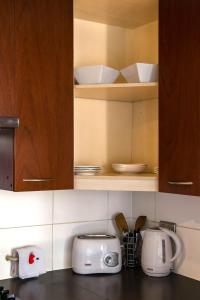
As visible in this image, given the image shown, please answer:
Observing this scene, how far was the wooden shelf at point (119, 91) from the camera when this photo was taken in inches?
69.2

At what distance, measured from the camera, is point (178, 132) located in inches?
61.6

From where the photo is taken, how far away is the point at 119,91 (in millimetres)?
1876

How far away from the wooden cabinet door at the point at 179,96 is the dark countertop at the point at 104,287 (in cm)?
46

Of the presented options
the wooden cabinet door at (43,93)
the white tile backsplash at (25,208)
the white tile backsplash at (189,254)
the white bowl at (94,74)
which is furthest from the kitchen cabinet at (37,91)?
the white tile backsplash at (189,254)

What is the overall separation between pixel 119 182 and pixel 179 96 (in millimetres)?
448

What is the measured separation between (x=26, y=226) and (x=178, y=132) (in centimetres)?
87

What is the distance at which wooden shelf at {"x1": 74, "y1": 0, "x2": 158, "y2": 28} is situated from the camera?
70.3 inches

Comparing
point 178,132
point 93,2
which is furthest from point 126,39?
point 178,132

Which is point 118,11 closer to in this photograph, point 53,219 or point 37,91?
point 37,91

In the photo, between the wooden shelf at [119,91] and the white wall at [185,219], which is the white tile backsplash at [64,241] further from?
the wooden shelf at [119,91]

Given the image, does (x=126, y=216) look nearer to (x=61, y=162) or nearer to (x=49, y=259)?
(x=49, y=259)

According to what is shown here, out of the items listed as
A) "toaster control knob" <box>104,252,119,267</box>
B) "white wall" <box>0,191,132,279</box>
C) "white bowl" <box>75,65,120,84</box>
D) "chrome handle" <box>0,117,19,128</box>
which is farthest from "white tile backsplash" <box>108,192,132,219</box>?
"chrome handle" <box>0,117,19,128</box>

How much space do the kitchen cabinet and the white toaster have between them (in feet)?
1.21

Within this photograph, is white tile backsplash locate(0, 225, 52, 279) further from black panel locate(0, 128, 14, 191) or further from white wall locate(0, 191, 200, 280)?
black panel locate(0, 128, 14, 191)
